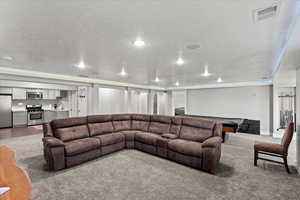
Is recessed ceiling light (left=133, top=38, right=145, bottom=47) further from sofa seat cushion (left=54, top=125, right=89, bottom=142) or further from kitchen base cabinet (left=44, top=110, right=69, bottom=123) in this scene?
kitchen base cabinet (left=44, top=110, right=69, bottom=123)

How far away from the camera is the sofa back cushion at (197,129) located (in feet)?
11.7

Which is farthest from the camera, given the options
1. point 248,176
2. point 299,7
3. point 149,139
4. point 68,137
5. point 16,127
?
point 16,127

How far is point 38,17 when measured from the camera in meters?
1.77

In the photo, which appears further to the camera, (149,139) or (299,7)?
(149,139)

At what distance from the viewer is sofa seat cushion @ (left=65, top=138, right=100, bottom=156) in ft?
9.93

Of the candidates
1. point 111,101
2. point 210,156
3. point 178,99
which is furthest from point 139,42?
point 178,99

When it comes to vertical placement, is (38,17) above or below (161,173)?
above

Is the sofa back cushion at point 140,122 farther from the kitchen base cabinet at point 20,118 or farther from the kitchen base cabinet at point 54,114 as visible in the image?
the kitchen base cabinet at point 20,118

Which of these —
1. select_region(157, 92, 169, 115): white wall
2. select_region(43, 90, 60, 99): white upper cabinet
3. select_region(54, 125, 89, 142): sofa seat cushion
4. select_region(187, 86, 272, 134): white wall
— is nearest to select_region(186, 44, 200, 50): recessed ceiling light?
select_region(54, 125, 89, 142): sofa seat cushion

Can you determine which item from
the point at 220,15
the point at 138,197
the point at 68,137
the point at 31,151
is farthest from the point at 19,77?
the point at 220,15

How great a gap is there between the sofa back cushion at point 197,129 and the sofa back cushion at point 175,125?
0.39 ft

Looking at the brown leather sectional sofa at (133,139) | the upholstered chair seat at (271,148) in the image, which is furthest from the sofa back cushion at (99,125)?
the upholstered chair seat at (271,148)

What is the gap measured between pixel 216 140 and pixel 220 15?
2316 millimetres

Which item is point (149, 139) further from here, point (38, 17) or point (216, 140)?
point (38, 17)
